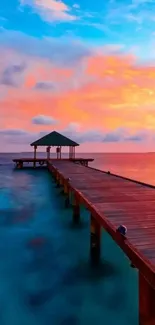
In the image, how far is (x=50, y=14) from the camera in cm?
1377

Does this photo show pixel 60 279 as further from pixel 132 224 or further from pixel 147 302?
pixel 147 302

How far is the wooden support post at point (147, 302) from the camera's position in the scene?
3.22 meters

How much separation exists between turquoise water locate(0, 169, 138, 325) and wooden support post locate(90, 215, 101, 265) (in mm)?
169

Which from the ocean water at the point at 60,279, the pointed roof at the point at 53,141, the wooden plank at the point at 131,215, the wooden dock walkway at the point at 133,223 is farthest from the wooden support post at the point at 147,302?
the pointed roof at the point at 53,141

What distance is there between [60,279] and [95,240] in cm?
129

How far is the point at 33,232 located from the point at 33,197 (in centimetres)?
581

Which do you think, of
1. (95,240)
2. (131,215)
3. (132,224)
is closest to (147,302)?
(132,224)

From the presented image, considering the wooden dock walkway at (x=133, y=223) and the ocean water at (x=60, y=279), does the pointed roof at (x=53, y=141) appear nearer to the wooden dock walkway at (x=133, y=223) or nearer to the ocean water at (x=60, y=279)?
the ocean water at (x=60, y=279)

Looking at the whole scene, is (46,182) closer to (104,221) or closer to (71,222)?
(71,222)

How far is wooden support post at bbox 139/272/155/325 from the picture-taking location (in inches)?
127

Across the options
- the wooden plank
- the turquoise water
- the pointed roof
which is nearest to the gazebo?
the pointed roof

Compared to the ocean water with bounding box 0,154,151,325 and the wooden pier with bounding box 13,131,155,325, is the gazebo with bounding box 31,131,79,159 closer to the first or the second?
the ocean water with bounding box 0,154,151,325

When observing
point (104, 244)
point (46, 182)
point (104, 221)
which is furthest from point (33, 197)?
point (104, 221)

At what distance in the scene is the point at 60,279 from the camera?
19.1 feet
